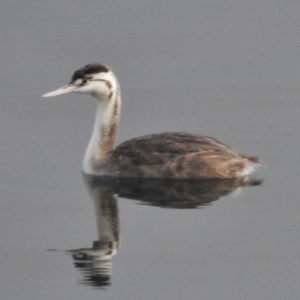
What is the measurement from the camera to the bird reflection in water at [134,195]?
14366 mm

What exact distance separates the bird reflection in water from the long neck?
0.41 meters

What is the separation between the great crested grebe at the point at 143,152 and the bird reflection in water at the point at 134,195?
0.10 m

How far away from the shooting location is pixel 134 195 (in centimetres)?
1599

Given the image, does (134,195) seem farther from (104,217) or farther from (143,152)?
(104,217)

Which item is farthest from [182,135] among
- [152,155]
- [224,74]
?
[224,74]

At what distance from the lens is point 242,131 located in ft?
58.0

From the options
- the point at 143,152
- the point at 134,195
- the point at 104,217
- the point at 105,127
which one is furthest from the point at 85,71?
the point at 104,217

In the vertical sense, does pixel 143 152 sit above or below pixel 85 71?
below

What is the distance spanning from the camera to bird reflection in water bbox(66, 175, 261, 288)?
1437cm

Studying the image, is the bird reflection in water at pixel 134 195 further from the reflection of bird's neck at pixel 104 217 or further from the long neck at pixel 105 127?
the long neck at pixel 105 127

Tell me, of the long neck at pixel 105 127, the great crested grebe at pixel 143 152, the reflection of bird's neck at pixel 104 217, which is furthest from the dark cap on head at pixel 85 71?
the reflection of bird's neck at pixel 104 217

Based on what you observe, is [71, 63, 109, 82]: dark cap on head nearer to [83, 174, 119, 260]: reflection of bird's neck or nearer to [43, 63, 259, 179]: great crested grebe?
[43, 63, 259, 179]: great crested grebe

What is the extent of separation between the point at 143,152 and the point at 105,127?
27.5 inches

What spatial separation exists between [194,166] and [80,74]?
5.39ft
